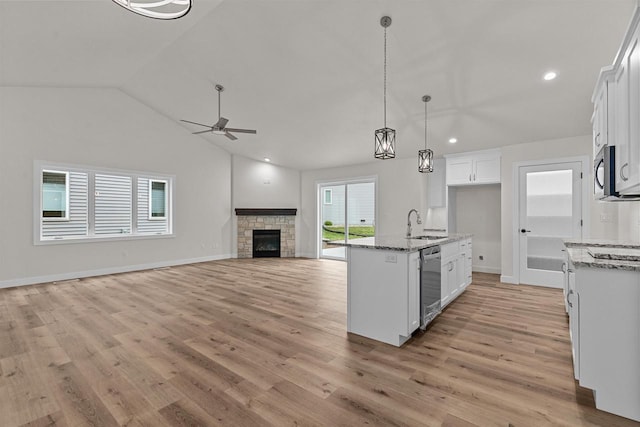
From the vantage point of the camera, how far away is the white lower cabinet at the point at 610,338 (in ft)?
5.73

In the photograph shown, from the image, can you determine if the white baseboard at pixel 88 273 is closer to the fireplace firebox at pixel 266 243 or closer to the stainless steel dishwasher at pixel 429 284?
the fireplace firebox at pixel 266 243

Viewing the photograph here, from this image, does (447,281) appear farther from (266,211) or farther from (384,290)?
(266,211)

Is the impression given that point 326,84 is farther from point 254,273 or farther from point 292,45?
point 254,273

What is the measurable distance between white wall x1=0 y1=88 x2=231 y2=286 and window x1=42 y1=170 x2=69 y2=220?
23cm

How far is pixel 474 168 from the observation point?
19.1 feet

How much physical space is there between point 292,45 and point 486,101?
279 centimetres

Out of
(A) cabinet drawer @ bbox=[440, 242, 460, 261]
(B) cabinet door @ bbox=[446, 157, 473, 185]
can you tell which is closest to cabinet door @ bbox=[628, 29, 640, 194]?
(A) cabinet drawer @ bbox=[440, 242, 460, 261]

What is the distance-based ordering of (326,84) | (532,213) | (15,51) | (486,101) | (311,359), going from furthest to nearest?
(532,213) → (326,84) → (486,101) → (15,51) → (311,359)

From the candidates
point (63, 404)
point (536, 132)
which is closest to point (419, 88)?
point (536, 132)

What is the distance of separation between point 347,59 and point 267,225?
5.33m

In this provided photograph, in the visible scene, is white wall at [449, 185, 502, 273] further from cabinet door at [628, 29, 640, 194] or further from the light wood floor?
cabinet door at [628, 29, 640, 194]

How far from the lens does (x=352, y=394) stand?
2.01 meters

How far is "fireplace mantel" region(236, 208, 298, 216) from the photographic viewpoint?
8109 mm

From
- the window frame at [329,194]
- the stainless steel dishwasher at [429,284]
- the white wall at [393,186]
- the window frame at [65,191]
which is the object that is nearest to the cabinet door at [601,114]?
the stainless steel dishwasher at [429,284]
